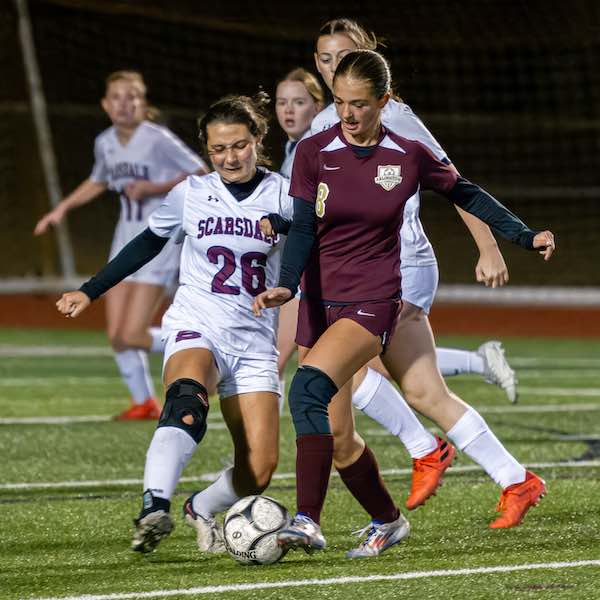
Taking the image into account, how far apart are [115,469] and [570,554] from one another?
127 inches

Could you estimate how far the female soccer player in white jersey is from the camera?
32.8ft

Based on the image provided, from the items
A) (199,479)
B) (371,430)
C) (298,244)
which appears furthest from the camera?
(371,430)

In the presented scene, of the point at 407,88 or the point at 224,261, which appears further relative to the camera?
the point at 407,88

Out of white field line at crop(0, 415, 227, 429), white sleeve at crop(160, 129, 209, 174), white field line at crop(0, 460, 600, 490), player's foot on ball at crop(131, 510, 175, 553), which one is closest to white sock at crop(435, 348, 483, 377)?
white field line at crop(0, 460, 600, 490)

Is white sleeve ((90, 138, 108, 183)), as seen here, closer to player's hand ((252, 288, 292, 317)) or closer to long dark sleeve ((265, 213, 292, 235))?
long dark sleeve ((265, 213, 292, 235))

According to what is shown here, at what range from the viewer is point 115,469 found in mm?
7691

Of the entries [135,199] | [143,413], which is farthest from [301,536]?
[135,199]

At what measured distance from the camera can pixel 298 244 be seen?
17.1 feet

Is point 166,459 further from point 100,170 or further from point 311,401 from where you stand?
point 100,170

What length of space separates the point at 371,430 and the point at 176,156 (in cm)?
257

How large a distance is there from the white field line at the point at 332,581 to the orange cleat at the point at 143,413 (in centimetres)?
519

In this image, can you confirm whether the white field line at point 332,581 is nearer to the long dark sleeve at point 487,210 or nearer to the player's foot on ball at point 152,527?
the player's foot on ball at point 152,527

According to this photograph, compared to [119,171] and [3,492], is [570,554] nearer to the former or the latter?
[3,492]

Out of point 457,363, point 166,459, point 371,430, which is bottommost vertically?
point 371,430
